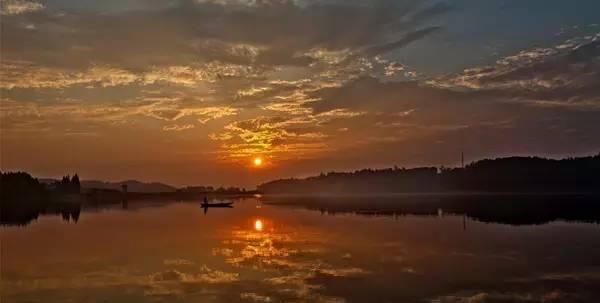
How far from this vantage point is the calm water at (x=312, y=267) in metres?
16.6

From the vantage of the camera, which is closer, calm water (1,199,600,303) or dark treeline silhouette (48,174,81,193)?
calm water (1,199,600,303)

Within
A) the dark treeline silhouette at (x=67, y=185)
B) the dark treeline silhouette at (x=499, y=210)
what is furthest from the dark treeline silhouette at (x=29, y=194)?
the dark treeline silhouette at (x=499, y=210)

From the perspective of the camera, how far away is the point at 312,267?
71.1ft

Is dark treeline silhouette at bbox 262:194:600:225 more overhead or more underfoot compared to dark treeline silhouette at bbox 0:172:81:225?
more underfoot

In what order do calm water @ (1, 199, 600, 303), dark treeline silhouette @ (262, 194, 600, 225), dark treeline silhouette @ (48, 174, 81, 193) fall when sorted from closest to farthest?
calm water @ (1, 199, 600, 303) < dark treeline silhouette @ (262, 194, 600, 225) < dark treeline silhouette @ (48, 174, 81, 193)

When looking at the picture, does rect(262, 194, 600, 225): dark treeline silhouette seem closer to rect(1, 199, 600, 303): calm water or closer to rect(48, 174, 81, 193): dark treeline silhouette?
rect(1, 199, 600, 303): calm water

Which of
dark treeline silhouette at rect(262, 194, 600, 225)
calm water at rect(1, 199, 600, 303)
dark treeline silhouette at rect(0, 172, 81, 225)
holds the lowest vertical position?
calm water at rect(1, 199, 600, 303)

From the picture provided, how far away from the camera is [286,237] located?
1352 inches

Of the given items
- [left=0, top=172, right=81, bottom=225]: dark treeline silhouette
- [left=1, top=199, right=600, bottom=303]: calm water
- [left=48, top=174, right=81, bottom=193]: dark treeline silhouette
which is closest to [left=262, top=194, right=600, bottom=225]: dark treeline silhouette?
[left=1, top=199, right=600, bottom=303]: calm water

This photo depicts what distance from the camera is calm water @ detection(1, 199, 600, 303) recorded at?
16578mm

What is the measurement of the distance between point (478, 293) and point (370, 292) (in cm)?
→ 305

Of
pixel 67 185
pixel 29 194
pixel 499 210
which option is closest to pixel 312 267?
pixel 499 210

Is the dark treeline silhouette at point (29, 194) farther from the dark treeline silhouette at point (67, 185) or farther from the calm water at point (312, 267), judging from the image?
the calm water at point (312, 267)

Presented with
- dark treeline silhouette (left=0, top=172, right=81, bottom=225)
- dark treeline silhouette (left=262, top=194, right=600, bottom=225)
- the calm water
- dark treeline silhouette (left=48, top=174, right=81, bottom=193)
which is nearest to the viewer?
the calm water
